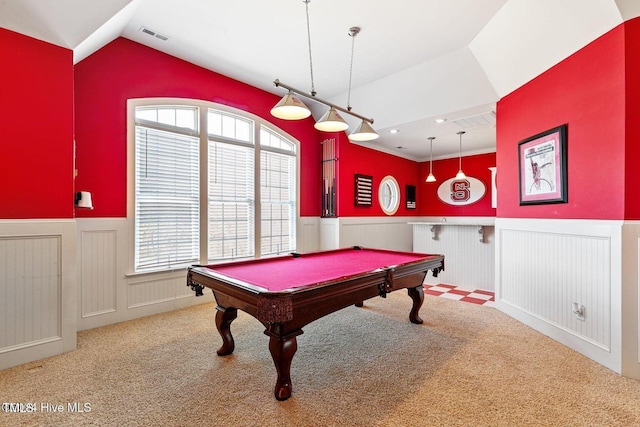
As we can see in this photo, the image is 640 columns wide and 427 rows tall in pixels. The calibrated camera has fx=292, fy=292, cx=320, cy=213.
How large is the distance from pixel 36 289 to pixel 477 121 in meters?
5.41

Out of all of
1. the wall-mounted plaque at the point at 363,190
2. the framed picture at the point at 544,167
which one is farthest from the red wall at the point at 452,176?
the framed picture at the point at 544,167

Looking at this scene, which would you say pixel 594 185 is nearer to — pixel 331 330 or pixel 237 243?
pixel 331 330

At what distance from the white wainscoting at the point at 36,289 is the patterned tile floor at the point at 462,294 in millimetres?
4340

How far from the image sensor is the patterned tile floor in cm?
406

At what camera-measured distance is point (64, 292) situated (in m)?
2.49

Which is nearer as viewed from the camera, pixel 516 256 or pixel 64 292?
pixel 64 292

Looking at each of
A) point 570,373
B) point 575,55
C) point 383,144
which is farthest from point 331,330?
point 383,144

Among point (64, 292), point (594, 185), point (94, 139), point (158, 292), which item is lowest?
point (158, 292)

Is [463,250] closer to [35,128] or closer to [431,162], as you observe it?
[431,162]

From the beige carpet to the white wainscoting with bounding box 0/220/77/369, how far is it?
0.14 meters

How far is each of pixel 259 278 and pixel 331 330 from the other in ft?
4.06

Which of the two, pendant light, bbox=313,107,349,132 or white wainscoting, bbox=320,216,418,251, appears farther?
white wainscoting, bbox=320,216,418,251

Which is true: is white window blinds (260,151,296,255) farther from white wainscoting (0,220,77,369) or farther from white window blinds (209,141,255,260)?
white wainscoting (0,220,77,369)

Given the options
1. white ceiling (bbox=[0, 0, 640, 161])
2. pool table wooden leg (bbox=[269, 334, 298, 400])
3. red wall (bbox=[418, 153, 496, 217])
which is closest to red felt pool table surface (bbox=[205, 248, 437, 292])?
pool table wooden leg (bbox=[269, 334, 298, 400])
